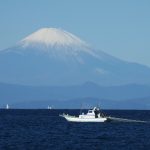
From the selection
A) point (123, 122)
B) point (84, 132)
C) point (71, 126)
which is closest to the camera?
point (84, 132)

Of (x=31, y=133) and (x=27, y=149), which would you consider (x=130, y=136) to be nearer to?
(x=31, y=133)

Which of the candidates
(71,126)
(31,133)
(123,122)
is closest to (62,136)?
(31,133)

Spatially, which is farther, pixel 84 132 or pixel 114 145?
pixel 84 132

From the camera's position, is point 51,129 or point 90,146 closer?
point 90,146

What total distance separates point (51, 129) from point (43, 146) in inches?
1329

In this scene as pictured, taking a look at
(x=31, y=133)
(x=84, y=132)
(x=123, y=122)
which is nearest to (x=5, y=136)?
(x=31, y=133)

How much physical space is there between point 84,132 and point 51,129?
8.90 m

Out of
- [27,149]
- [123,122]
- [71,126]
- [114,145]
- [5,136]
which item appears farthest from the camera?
[123,122]

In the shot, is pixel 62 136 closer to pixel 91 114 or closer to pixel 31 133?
pixel 31 133

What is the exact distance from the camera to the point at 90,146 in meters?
99.3

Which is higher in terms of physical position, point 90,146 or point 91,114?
point 91,114

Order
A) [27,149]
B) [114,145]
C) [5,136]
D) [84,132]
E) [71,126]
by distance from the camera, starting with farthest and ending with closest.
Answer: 1. [71,126]
2. [84,132]
3. [5,136]
4. [114,145]
5. [27,149]

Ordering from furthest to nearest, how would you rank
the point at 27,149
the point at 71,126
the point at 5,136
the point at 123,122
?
1. the point at 123,122
2. the point at 71,126
3. the point at 5,136
4. the point at 27,149

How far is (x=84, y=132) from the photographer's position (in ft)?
410
